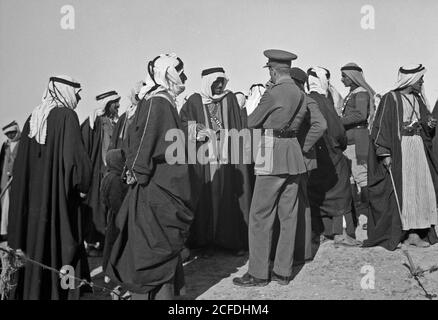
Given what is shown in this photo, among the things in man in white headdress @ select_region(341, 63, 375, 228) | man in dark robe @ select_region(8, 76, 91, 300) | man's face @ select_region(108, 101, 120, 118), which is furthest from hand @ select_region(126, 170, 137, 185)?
man in white headdress @ select_region(341, 63, 375, 228)

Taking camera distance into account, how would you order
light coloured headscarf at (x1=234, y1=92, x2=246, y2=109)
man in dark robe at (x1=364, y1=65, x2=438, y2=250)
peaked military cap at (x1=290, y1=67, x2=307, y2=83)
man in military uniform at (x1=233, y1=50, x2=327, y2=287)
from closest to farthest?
man in military uniform at (x1=233, y1=50, x2=327, y2=287)
peaked military cap at (x1=290, y1=67, x2=307, y2=83)
man in dark robe at (x1=364, y1=65, x2=438, y2=250)
light coloured headscarf at (x1=234, y1=92, x2=246, y2=109)

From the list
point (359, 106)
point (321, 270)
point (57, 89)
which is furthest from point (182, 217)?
point (359, 106)

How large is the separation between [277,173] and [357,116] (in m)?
2.30

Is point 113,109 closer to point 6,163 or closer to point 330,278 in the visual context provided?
point 6,163

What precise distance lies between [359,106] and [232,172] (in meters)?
1.88

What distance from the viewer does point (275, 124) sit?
4.67 meters

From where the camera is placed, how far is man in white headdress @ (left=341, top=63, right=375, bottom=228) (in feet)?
20.9

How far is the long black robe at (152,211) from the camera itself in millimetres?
3879

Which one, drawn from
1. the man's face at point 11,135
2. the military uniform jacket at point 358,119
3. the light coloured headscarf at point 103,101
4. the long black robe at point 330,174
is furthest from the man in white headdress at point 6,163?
the military uniform jacket at point 358,119

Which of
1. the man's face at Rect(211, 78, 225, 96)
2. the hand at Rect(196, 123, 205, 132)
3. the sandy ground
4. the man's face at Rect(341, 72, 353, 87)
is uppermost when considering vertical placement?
the man's face at Rect(341, 72, 353, 87)

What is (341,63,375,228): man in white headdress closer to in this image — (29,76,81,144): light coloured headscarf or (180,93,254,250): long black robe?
(180,93,254,250): long black robe

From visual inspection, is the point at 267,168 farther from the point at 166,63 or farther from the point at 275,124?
the point at 166,63

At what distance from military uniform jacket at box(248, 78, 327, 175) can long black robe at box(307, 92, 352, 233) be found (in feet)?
4.17

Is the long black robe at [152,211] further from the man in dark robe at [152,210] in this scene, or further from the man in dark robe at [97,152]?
the man in dark robe at [97,152]
